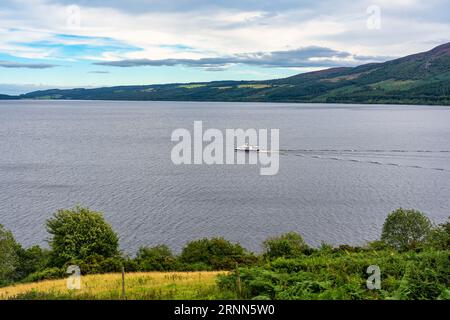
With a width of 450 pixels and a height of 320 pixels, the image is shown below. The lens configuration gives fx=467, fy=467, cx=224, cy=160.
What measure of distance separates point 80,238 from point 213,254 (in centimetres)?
1390

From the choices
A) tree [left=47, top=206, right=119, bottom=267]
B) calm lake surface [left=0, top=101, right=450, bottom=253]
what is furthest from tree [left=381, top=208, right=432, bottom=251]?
tree [left=47, top=206, right=119, bottom=267]

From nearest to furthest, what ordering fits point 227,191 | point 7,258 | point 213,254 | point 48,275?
point 48,275 → point 213,254 → point 7,258 → point 227,191

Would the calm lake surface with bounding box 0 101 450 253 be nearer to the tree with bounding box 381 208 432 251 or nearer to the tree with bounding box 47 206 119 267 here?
the tree with bounding box 381 208 432 251

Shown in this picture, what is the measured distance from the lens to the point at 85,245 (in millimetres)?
48125

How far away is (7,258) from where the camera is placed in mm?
50312

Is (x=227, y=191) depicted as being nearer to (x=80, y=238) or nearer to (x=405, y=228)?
(x=405, y=228)

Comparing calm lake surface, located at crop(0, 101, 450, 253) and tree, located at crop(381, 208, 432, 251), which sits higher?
tree, located at crop(381, 208, 432, 251)

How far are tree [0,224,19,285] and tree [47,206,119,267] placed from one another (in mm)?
5095

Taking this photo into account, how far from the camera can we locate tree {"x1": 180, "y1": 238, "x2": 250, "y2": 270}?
46375 mm

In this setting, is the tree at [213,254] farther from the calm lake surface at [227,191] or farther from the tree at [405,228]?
the tree at [405,228]

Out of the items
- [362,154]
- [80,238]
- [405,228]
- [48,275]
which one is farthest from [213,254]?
[362,154]
